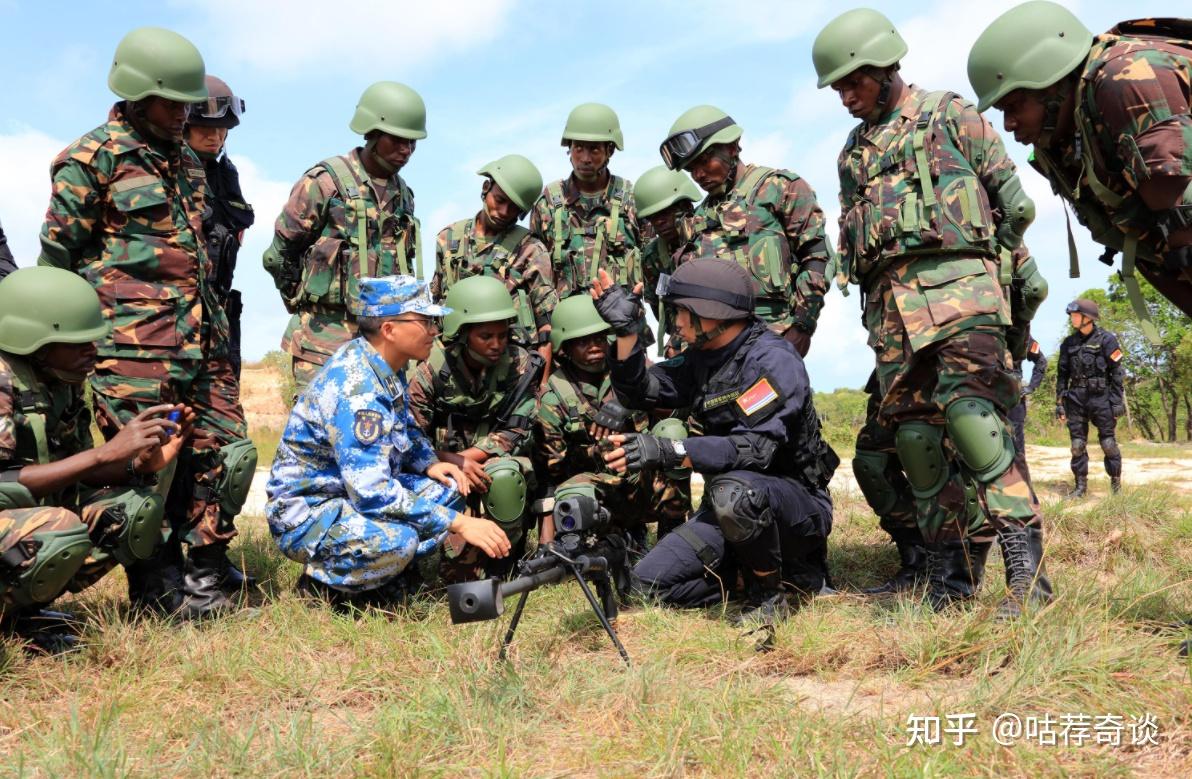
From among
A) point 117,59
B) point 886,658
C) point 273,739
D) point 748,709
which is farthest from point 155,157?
point 886,658

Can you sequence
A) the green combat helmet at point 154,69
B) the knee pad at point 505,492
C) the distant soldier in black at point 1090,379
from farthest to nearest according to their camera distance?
the distant soldier in black at point 1090,379, the knee pad at point 505,492, the green combat helmet at point 154,69

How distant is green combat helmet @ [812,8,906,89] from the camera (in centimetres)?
421

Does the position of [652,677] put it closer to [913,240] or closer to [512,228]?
[913,240]

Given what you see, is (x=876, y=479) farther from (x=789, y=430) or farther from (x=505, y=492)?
(x=505, y=492)

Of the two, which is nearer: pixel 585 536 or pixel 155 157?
pixel 585 536

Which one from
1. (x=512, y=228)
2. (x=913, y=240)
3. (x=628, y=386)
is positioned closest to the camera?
(x=913, y=240)

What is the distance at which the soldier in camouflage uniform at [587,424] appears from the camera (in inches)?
203

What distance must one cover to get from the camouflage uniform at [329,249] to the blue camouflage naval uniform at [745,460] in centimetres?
180

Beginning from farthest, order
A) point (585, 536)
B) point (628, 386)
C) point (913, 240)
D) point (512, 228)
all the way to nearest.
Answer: point (512, 228), point (628, 386), point (913, 240), point (585, 536)

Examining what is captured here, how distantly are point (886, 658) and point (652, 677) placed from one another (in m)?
0.90

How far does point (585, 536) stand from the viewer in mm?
3764

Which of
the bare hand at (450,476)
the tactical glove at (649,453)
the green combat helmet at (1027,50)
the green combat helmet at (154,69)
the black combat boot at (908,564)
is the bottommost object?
the black combat boot at (908,564)

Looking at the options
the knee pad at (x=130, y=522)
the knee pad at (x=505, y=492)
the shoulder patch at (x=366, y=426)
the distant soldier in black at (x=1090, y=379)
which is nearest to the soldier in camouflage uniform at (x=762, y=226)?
the knee pad at (x=505, y=492)

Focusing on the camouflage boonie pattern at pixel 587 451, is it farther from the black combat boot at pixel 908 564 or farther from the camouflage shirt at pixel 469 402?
the black combat boot at pixel 908 564
